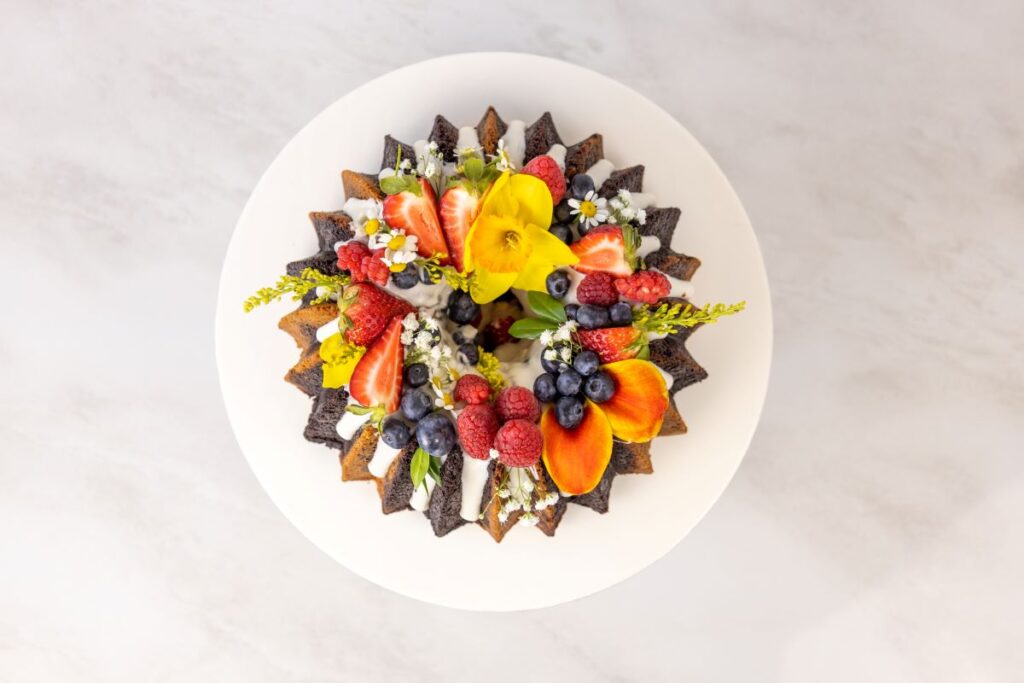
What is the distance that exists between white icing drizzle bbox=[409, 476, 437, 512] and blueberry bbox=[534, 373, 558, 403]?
0.36 meters

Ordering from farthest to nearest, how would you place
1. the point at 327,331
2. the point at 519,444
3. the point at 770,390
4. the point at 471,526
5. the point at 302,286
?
the point at 770,390, the point at 471,526, the point at 327,331, the point at 519,444, the point at 302,286

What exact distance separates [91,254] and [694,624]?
2.44 meters

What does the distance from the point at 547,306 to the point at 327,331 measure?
1.74 ft

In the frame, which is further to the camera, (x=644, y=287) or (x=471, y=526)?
(x=471, y=526)

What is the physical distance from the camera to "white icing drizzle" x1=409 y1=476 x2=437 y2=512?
1799mm

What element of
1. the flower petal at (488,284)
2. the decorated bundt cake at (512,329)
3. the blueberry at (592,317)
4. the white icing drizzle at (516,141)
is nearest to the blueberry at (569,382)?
the decorated bundt cake at (512,329)

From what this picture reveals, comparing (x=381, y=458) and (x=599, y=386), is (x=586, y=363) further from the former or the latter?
(x=381, y=458)

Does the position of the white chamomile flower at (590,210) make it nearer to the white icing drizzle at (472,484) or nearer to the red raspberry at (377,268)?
the red raspberry at (377,268)

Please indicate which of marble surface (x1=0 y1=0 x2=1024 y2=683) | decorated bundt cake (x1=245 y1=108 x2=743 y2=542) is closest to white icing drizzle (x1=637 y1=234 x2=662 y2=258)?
decorated bundt cake (x1=245 y1=108 x2=743 y2=542)

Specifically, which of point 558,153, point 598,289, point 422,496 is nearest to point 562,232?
point 598,289

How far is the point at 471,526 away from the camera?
196 cm

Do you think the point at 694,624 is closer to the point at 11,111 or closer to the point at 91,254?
the point at 91,254

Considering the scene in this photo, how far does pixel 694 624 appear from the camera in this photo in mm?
2541

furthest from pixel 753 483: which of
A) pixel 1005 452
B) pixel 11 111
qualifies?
pixel 11 111
